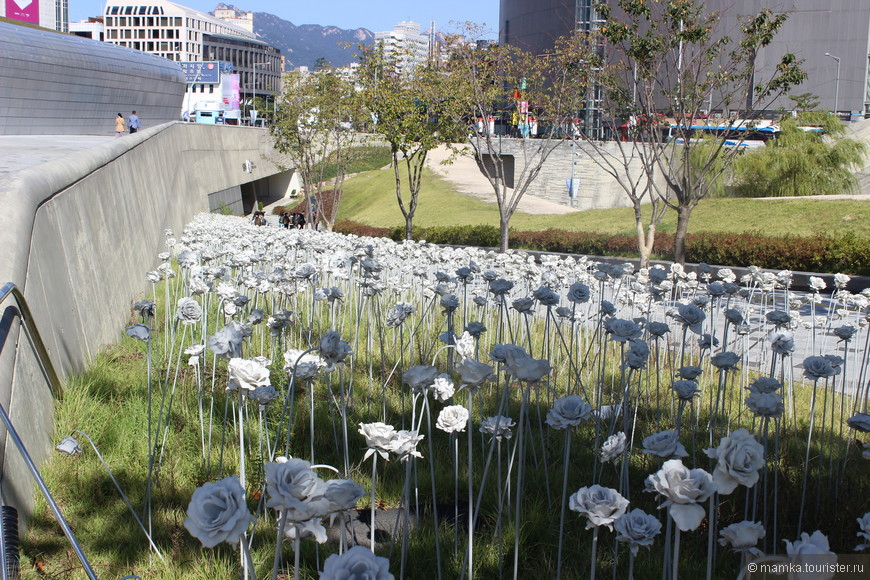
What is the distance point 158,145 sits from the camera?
14086 mm

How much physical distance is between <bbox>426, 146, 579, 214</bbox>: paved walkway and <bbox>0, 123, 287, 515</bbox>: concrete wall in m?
22.3

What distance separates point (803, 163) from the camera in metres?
26.3

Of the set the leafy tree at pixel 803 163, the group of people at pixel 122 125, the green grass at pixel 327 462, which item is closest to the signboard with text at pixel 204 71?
the group of people at pixel 122 125

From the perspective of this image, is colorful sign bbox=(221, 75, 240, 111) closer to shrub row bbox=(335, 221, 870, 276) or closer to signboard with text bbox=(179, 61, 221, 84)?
signboard with text bbox=(179, 61, 221, 84)

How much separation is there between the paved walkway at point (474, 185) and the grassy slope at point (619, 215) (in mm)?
700

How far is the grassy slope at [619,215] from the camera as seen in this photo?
19.7m

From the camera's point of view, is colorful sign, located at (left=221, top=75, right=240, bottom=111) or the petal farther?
colorful sign, located at (left=221, top=75, right=240, bottom=111)

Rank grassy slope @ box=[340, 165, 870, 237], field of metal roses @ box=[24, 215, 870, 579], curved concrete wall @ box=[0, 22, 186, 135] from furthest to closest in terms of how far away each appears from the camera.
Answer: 1. grassy slope @ box=[340, 165, 870, 237]
2. curved concrete wall @ box=[0, 22, 186, 135]
3. field of metal roses @ box=[24, 215, 870, 579]

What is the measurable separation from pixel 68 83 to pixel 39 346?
1935cm

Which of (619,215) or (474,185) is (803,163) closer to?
(619,215)

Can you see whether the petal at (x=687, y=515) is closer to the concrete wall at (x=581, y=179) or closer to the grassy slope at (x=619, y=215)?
the grassy slope at (x=619, y=215)

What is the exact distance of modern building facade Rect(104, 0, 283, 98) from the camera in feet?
443

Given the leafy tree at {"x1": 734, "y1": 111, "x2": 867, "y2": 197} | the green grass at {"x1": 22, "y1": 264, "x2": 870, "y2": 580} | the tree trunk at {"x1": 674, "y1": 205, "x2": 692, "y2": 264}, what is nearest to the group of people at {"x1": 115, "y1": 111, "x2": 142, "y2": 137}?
the tree trunk at {"x1": 674, "y1": 205, "x2": 692, "y2": 264}

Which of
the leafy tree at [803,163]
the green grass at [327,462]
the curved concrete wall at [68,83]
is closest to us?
the green grass at [327,462]
